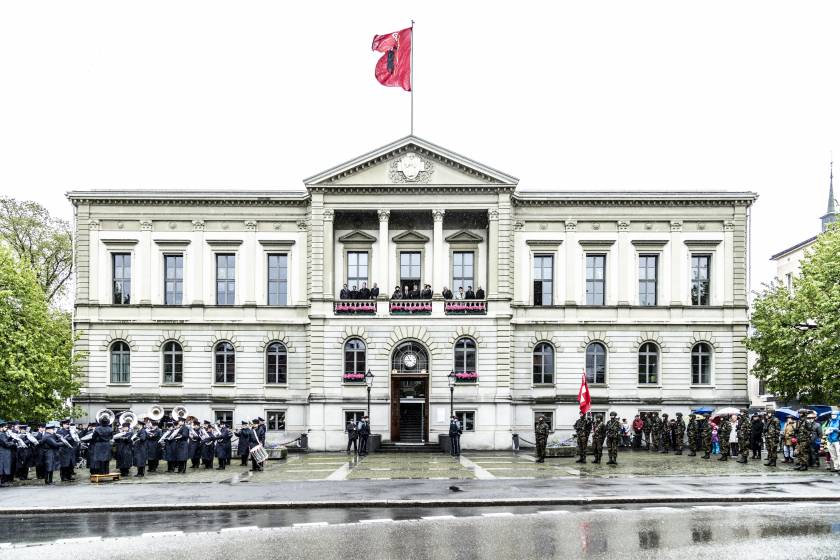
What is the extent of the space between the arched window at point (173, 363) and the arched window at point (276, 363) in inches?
183

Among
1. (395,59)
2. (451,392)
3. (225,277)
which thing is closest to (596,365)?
(451,392)

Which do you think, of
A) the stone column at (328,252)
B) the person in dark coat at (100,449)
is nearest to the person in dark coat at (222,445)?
the person in dark coat at (100,449)

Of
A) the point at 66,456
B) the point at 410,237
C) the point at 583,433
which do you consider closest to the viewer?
the point at 66,456

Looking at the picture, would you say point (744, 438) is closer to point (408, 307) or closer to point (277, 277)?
point (408, 307)

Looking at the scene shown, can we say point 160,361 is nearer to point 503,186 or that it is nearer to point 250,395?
point 250,395

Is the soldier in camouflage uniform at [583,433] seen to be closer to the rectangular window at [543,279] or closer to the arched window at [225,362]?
the rectangular window at [543,279]

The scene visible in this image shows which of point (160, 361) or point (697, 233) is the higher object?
point (697, 233)

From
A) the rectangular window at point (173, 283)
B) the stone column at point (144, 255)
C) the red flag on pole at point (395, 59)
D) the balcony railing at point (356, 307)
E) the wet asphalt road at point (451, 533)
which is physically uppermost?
the red flag on pole at point (395, 59)

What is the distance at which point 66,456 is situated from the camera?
30109 millimetres

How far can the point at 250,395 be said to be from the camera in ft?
161

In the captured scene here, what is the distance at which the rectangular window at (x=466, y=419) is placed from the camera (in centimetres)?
4709

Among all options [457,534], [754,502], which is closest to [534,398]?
[754,502]

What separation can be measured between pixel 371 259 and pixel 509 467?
17656mm

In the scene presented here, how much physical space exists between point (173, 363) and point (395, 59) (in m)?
20.1
